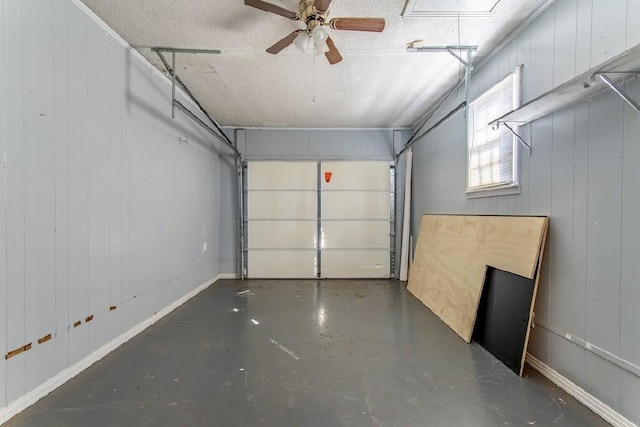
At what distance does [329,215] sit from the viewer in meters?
5.06

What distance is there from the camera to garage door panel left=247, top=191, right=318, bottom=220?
16.6 feet

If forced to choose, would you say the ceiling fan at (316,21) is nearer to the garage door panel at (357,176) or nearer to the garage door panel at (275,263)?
the garage door panel at (357,176)

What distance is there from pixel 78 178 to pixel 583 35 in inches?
134

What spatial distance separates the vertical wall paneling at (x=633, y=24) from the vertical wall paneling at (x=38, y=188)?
328 centimetres

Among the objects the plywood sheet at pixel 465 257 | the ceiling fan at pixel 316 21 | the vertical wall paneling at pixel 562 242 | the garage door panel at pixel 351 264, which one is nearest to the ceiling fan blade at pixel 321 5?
the ceiling fan at pixel 316 21

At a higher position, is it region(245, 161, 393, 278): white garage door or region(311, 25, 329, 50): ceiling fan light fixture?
region(311, 25, 329, 50): ceiling fan light fixture

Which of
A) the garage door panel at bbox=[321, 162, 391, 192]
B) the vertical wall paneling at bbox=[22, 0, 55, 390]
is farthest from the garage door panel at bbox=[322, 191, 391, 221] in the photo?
the vertical wall paneling at bbox=[22, 0, 55, 390]

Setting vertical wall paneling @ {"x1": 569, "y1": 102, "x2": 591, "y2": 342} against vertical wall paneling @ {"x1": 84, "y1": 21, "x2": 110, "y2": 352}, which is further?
vertical wall paneling @ {"x1": 84, "y1": 21, "x2": 110, "y2": 352}

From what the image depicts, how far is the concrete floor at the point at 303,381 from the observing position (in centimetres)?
160

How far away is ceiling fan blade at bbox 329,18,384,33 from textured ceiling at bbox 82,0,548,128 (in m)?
0.22

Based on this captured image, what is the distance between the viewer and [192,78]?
10.5 ft

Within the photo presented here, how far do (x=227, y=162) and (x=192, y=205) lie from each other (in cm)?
140

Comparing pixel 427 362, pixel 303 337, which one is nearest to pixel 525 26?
pixel 427 362

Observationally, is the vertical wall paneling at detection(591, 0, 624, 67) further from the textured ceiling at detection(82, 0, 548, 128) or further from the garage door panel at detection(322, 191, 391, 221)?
the garage door panel at detection(322, 191, 391, 221)
